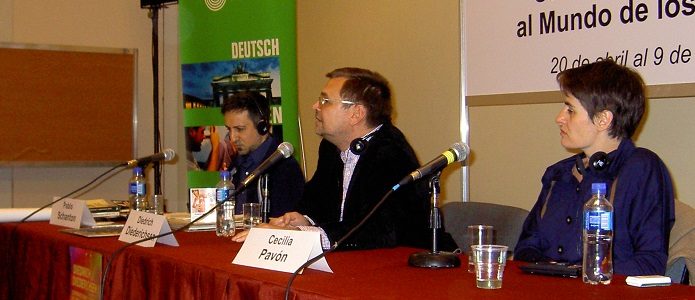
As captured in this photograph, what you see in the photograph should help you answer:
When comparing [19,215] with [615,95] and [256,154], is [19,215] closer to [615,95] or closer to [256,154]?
[256,154]

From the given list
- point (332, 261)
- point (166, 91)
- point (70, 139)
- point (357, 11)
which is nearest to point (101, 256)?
point (332, 261)

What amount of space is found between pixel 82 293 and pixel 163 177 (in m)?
3.47

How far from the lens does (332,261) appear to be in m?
2.18

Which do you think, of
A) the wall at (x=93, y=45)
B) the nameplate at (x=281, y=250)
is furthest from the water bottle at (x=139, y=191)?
the wall at (x=93, y=45)

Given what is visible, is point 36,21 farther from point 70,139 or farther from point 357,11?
point 357,11

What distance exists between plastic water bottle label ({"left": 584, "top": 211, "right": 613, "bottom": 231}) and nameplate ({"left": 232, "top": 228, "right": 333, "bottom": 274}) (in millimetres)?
592

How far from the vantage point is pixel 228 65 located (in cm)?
462

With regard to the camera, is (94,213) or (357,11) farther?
(357,11)

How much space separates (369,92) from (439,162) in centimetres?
102

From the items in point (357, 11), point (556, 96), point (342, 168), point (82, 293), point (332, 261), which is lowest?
point (82, 293)

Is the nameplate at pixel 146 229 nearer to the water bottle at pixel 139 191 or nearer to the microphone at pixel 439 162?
the water bottle at pixel 139 191

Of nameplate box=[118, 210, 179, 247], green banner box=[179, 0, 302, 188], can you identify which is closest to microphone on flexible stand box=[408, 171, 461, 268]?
nameplate box=[118, 210, 179, 247]

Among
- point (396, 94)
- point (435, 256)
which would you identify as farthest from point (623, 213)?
point (396, 94)

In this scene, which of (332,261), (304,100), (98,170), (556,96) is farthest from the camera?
(98,170)
